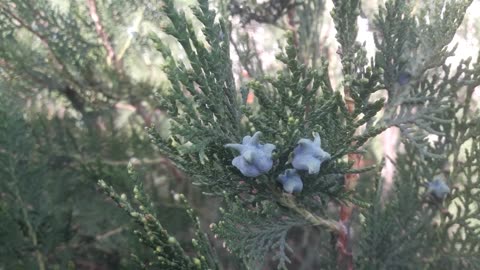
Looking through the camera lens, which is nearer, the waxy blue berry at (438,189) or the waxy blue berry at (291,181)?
the waxy blue berry at (291,181)

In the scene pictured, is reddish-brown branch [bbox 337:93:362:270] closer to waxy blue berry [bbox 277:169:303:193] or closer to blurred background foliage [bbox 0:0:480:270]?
waxy blue berry [bbox 277:169:303:193]

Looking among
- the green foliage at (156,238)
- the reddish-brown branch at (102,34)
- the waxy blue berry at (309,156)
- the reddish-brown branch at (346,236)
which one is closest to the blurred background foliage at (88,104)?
the reddish-brown branch at (102,34)

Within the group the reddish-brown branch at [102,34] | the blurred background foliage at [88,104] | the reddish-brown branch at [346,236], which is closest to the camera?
the reddish-brown branch at [346,236]

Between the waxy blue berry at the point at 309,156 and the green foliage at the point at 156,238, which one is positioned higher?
the waxy blue berry at the point at 309,156

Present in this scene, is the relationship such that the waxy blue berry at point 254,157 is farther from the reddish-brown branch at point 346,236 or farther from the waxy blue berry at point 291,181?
the reddish-brown branch at point 346,236

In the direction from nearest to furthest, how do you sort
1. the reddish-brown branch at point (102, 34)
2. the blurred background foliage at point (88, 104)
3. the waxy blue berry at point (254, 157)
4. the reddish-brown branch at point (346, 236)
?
the waxy blue berry at point (254, 157) → the reddish-brown branch at point (346, 236) → the blurred background foliage at point (88, 104) → the reddish-brown branch at point (102, 34)

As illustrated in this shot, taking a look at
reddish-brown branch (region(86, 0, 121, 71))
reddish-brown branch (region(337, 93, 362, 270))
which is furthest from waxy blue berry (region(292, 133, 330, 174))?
reddish-brown branch (region(86, 0, 121, 71))

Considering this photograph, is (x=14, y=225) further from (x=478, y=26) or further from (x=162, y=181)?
(x=478, y=26)
